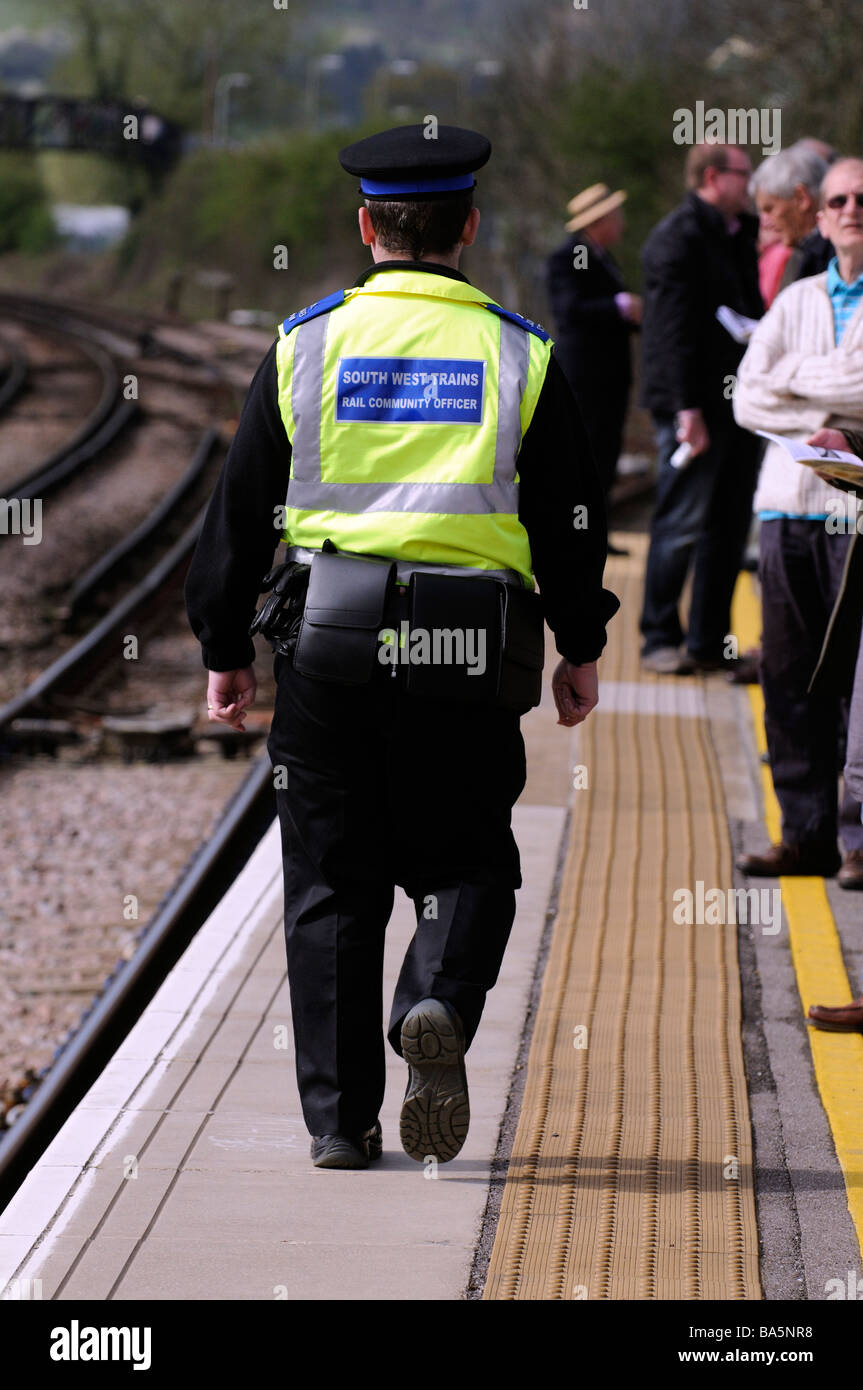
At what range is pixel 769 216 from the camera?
7.63 metres

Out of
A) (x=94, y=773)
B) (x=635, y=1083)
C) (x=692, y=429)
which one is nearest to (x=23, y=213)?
(x=94, y=773)

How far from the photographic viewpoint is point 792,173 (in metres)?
7.41

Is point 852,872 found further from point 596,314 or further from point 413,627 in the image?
point 596,314

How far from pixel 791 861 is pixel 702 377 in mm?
2993

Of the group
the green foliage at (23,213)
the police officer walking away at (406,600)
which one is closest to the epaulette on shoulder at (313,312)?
the police officer walking away at (406,600)

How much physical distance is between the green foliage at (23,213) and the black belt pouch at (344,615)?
253ft

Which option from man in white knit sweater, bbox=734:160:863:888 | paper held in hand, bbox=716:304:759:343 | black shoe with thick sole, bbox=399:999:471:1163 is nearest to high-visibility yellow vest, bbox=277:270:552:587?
black shoe with thick sole, bbox=399:999:471:1163

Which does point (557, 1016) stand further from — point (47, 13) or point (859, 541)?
point (47, 13)

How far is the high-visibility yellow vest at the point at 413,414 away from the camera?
3.54m

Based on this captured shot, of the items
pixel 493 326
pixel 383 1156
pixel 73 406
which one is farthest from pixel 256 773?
pixel 73 406

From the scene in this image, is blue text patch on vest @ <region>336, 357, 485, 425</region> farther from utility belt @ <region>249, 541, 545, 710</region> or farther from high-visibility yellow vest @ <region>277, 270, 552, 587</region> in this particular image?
utility belt @ <region>249, 541, 545, 710</region>

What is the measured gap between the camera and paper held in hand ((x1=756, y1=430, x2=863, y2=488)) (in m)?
4.39

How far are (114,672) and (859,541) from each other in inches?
260

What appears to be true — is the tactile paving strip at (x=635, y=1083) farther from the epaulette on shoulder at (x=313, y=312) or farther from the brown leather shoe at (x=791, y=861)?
the epaulette on shoulder at (x=313, y=312)
